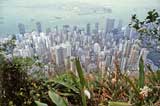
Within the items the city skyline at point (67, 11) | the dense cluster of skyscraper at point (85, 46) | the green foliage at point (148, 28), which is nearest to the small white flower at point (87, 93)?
the dense cluster of skyscraper at point (85, 46)

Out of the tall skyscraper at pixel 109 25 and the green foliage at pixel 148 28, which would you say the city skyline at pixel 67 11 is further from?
the green foliage at pixel 148 28

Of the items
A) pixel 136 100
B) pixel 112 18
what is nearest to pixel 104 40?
pixel 112 18

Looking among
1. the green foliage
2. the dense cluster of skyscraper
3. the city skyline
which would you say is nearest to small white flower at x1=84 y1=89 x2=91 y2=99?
the dense cluster of skyscraper

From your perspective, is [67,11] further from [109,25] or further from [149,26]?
[149,26]

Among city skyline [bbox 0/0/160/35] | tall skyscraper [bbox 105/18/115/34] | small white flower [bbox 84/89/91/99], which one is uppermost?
city skyline [bbox 0/0/160/35]

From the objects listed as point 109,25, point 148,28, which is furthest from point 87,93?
point 109,25

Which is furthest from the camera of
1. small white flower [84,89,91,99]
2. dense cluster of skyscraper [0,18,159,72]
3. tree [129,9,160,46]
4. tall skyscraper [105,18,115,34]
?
tall skyscraper [105,18,115,34]

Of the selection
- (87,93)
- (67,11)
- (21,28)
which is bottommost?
(87,93)

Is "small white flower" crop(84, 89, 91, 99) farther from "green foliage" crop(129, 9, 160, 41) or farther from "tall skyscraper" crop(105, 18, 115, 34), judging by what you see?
"tall skyscraper" crop(105, 18, 115, 34)
